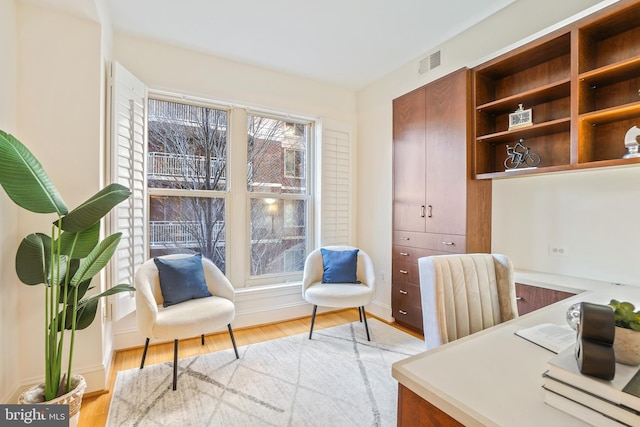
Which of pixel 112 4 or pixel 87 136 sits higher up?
pixel 112 4

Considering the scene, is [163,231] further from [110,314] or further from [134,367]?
[134,367]

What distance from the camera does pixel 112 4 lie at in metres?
2.30

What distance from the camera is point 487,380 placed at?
31.2 inches

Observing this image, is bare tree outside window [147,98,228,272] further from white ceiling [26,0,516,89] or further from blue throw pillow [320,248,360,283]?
blue throw pillow [320,248,360,283]

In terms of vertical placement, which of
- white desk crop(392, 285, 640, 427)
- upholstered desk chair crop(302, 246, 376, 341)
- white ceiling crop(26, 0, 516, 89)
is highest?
white ceiling crop(26, 0, 516, 89)

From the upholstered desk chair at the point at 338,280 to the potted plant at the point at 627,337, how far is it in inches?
82.3

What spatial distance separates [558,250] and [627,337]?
1.88m

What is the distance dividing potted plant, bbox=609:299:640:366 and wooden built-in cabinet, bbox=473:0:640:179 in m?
1.46

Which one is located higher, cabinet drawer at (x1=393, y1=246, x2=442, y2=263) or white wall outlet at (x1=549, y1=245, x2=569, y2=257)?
white wall outlet at (x1=549, y1=245, x2=569, y2=257)

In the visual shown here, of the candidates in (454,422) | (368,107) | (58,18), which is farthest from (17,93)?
(368,107)

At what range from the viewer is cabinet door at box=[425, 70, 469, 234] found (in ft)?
8.58

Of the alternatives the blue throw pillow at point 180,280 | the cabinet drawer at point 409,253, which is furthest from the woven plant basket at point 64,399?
→ the cabinet drawer at point 409,253

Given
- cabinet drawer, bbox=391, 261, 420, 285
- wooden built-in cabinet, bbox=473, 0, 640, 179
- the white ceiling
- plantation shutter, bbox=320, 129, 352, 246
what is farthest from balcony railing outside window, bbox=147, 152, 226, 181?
wooden built-in cabinet, bbox=473, 0, 640, 179

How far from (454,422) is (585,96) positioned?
2.30 meters
